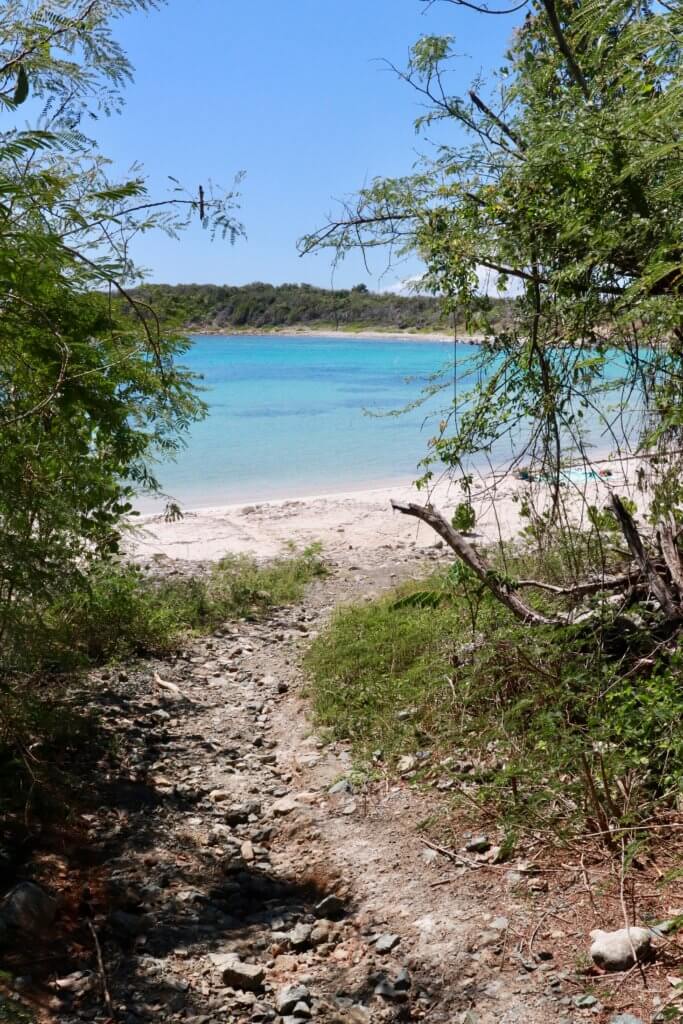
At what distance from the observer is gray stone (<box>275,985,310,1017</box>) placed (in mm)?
3146

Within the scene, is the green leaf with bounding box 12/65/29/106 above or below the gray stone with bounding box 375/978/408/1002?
above

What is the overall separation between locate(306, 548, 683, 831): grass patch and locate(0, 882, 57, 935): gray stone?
1.70 meters

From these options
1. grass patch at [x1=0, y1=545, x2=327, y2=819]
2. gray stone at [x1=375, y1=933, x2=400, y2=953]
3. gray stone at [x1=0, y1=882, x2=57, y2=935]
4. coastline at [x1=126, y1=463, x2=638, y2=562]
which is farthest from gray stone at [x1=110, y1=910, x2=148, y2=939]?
coastline at [x1=126, y1=463, x2=638, y2=562]

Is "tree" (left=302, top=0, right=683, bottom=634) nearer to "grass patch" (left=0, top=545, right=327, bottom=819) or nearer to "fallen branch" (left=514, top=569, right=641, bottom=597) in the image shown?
"fallen branch" (left=514, top=569, right=641, bottom=597)

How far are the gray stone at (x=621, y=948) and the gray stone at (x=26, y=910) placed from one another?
6.43 feet

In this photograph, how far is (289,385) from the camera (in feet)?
144

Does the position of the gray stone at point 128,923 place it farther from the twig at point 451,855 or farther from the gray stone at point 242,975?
the twig at point 451,855

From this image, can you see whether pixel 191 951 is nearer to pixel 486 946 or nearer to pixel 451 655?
pixel 486 946

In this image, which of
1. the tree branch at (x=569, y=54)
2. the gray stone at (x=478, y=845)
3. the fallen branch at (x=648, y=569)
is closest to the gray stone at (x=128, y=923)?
the gray stone at (x=478, y=845)

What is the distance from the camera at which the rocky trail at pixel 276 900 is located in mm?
3076

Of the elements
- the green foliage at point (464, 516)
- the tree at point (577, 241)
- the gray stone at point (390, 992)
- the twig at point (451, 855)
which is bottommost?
the gray stone at point (390, 992)

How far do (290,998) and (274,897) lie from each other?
856 millimetres

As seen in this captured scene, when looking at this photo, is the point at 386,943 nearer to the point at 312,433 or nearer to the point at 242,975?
the point at 242,975

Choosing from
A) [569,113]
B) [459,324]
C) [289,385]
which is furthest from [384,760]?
[289,385]
